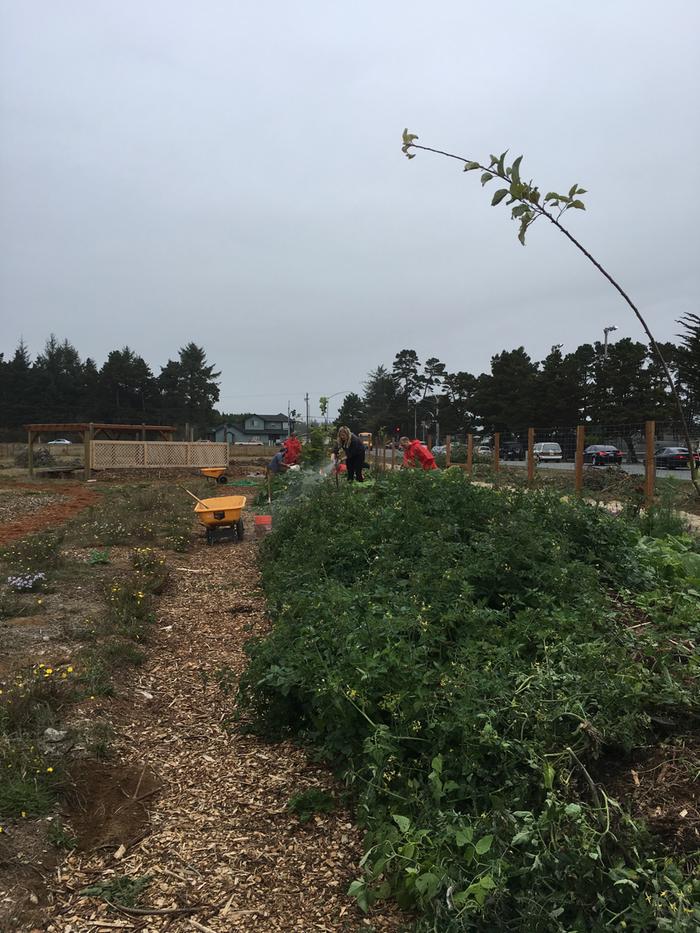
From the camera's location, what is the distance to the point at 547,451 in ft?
48.3

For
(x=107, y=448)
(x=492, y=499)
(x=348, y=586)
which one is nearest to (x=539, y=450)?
(x=492, y=499)

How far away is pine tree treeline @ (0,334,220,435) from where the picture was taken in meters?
65.8

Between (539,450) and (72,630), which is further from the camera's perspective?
(539,450)

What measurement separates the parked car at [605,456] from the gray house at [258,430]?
84271mm

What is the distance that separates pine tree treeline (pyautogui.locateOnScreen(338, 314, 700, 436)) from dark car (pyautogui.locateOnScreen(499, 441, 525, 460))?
11.6ft

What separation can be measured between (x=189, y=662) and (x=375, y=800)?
2291 millimetres

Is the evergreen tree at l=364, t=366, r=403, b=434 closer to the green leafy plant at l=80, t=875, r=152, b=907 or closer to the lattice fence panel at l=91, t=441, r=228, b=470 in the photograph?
the lattice fence panel at l=91, t=441, r=228, b=470

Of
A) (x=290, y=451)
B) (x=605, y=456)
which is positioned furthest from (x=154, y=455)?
(x=605, y=456)

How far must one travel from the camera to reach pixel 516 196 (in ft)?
4.31

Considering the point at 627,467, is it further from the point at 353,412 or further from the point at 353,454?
the point at 353,412

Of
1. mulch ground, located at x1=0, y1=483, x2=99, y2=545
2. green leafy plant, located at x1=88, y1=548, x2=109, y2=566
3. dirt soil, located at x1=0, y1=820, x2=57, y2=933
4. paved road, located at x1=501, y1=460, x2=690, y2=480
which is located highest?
paved road, located at x1=501, y1=460, x2=690, y2=480

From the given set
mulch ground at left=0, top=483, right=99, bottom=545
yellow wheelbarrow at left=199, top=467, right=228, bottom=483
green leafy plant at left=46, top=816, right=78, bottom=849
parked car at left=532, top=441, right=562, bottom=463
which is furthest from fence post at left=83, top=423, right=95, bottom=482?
green leafy plant at left=46, top=816, right=78, bottom=849

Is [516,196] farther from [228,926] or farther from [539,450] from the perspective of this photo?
[539,450]

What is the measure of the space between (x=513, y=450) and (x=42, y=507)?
1196 centimetres
